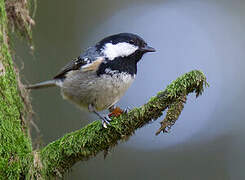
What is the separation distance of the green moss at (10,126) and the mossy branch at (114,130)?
18 cm

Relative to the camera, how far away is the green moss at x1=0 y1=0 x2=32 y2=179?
251 cm

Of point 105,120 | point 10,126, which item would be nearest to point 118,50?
point 105,120

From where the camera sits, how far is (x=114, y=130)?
103 inches

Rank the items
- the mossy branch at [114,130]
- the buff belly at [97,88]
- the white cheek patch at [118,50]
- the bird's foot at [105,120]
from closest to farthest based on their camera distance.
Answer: the mossy branch at [114,130] < the bird's foot at [105,120] < the buff belly at [97,88] < the white cheek patch at [118,50]

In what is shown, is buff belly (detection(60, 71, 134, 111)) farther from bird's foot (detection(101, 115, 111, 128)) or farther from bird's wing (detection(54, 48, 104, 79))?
bird's foot (detection(101, 115, 111, 128))

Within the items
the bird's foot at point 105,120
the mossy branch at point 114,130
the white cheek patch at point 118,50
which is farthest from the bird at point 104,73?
the mossy branch at point 114,130

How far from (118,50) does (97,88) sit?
45 cm

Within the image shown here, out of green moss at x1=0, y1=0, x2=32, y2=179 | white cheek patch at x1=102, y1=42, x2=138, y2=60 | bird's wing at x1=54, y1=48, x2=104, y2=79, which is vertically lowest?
green moss at x1=0, y1=0, x2=32, y2=179

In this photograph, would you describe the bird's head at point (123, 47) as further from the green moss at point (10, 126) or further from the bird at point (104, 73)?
the green moss at point (10, 126)

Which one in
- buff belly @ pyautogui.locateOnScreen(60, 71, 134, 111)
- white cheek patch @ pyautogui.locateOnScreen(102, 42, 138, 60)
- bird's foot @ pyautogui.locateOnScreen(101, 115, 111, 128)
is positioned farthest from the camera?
white cheek patch @ pyautogui.locateOnScreen(102, 42, 138, 60)

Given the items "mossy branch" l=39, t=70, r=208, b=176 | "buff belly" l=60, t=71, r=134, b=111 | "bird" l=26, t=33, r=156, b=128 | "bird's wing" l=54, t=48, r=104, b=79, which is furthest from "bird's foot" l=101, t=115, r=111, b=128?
"bird's wing" l=54, t=48, r=104, b=79

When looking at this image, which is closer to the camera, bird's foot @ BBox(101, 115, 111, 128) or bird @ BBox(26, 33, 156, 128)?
bird's foot @ BBox(101, 115, 111, 128)

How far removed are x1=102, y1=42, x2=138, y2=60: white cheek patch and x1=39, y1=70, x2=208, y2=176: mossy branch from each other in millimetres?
957

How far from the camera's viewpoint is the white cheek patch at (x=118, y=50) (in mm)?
3473
